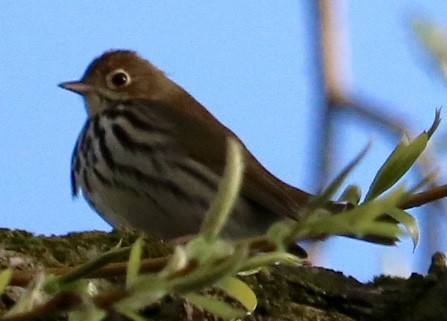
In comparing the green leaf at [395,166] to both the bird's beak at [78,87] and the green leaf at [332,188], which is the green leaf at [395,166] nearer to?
the green leaf at [332,188]

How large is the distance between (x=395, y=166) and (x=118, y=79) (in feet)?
12.8

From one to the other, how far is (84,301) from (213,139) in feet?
11.1

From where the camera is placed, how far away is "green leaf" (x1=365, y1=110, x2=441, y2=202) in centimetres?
78

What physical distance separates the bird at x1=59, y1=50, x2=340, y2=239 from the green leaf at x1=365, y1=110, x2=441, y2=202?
245 centimetres

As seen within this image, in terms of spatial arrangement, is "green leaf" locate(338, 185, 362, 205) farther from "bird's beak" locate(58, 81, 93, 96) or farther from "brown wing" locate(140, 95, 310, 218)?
"bird's beak" locate(58, 81, 93, 96)

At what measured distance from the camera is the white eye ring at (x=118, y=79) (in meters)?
4.58

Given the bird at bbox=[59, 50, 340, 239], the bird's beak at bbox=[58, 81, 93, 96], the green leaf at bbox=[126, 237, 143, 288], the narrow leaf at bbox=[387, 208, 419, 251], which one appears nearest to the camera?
the green leaf at bbox=[126, 237, 143, 288]

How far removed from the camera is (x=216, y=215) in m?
0.67

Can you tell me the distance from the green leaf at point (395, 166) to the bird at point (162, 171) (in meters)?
2.45

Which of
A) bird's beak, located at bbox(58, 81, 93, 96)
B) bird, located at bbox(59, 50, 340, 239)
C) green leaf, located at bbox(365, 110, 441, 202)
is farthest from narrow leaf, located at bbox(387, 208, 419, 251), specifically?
bird's beak, located at bbox(58, 81, 93, 96)

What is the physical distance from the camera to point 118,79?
4.62 metres

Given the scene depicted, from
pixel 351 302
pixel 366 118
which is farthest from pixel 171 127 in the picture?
pixel 351 302

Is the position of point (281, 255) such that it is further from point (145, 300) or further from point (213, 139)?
point (213, 139)

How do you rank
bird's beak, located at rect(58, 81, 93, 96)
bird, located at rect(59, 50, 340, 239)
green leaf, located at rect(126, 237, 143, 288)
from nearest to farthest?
1. green leaf, located at rect(126, 237, 143, 288)
2. bird, located at rect(59, 50, 340, 239)
3. bird's beak, located at rect(58, 81, 93, 96)
